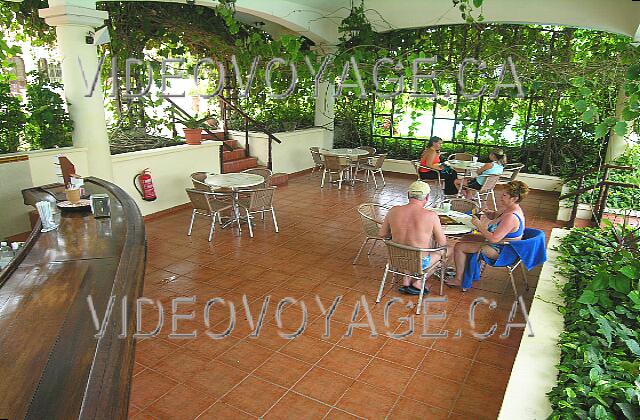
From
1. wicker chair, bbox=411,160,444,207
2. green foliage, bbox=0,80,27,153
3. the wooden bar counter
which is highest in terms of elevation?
green foliage, bbox=0,80,27,153

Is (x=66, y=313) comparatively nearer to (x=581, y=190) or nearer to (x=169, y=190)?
(x=169, y=190)

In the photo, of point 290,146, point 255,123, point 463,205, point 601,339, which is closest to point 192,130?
point 255,123

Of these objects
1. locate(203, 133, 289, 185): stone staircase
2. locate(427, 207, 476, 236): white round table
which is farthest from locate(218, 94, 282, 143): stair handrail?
locate(427, 207, 476, 236): white round table

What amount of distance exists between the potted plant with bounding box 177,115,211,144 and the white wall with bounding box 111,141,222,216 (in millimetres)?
172

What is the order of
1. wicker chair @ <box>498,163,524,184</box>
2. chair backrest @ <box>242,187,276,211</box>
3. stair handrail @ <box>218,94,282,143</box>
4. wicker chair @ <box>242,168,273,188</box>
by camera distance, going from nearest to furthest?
1. chair backrest @ <box>242,187,276,211</box>
2. wicker chair @ <box>242,168,273,188</box>
3. wicker chair @ <box>498,163,524,184</box>
4. stair handrail @ <box>218,94,282,143</box>

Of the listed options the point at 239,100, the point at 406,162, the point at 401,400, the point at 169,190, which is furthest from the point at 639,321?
the point at 239,100

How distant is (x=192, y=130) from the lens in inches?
301

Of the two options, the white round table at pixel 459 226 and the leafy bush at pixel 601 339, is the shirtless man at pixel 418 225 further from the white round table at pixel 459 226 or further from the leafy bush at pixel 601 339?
the leafy bush at pixel 601 339

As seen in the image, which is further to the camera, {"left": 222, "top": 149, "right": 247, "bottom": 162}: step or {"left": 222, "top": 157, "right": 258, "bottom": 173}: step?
{"left": 222, "top": 149, "right": 247, "bottom": 162}: step

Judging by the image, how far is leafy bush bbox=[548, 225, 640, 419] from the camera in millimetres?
2248

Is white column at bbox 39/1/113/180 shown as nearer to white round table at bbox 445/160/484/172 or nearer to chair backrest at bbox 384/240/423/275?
chair backrest at bbox 384/240/423/275

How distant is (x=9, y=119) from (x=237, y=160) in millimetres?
4178

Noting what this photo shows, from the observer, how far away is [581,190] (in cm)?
626

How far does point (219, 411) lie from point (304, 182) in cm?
685
